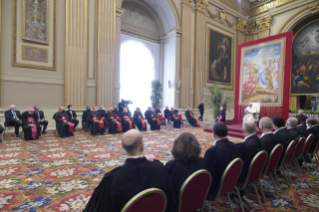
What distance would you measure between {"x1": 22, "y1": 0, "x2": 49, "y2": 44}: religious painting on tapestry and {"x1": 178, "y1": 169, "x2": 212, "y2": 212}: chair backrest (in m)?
8.41

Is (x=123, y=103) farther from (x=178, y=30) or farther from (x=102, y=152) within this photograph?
(x=178, y=30)

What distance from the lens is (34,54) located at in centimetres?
741

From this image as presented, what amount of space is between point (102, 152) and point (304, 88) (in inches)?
618

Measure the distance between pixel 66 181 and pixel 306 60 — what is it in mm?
17279

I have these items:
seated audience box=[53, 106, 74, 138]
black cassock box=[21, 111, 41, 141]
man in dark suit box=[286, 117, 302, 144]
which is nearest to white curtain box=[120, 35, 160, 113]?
seated audience box=[53, 106, 74, 138]

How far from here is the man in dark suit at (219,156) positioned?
2.03 metres

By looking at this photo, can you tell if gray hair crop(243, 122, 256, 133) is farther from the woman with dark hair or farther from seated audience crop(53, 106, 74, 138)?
seated audience crop(53, 106, 74, 138)

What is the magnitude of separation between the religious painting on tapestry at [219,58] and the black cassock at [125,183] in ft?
42.4

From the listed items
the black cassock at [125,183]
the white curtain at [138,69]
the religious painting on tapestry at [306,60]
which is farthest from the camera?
the religious painting on tapestry at [306,60]

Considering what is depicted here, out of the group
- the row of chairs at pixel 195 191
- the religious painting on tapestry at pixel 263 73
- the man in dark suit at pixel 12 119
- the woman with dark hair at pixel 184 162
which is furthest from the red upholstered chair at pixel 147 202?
the religious painting on tapestry at pixel 263 73

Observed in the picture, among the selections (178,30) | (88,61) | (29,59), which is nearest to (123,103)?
(88,61)

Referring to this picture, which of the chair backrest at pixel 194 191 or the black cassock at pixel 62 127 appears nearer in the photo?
the chair backrest at pixel 194 191

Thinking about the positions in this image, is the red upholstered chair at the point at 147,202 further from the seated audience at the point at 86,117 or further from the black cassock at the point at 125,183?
the seated audience at the point at 86,117

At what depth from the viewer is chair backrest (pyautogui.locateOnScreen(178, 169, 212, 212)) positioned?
1.43 metres
